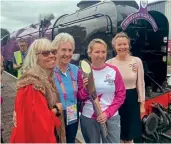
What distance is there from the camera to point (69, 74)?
2055 millimetres

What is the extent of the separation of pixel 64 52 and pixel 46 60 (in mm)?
329

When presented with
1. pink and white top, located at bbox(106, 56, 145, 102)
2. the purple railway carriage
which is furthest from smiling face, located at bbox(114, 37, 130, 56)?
the purple railway carriage

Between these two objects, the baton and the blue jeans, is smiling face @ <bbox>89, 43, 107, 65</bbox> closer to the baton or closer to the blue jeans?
the baton

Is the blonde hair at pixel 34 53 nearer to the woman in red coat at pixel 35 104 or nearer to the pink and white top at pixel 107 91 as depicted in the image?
the woman in red coat at pixel 35 104

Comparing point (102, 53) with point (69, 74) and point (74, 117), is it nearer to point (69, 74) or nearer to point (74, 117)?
point (69, 74)

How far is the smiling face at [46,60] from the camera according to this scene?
Answer: 172cm

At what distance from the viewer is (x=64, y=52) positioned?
6.66 ft

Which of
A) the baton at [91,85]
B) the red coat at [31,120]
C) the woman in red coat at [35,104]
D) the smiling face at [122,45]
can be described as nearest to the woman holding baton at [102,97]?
the baton at [91,85]

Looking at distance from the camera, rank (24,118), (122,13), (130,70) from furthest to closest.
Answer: (122,13) < (130,70) < (24,118)

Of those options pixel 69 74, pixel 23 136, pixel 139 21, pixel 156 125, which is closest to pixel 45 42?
pixel 69 74

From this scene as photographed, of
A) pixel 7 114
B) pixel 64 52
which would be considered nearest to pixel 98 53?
pixel 64 52

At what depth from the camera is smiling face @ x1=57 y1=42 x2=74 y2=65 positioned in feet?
6.64

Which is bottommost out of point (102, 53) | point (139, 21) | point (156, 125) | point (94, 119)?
point (156, 125)

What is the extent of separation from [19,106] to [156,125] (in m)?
2.70
